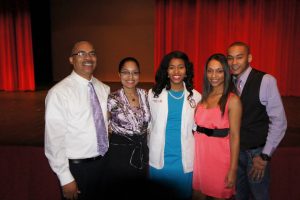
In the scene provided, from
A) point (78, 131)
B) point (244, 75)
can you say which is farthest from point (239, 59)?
point (78, 131)

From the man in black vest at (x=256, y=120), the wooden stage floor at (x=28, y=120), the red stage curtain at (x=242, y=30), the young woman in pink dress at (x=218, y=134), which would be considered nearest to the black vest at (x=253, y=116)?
the man in black vest at (x=256, y=120)

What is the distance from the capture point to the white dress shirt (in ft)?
5.95

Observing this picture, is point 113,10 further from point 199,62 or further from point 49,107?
point 49,107

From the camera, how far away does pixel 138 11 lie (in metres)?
8.46

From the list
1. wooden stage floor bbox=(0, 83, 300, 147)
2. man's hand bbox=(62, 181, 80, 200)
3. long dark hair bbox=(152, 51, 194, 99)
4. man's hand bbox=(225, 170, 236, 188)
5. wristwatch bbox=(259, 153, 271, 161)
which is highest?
long dark hair bbox=(152, 51, 194, 99)

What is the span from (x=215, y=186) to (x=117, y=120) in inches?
28.7

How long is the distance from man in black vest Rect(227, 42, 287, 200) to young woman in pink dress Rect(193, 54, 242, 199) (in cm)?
19

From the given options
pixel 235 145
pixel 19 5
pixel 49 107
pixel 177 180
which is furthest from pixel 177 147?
pixel 19 5

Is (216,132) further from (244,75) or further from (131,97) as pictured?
(131,97)

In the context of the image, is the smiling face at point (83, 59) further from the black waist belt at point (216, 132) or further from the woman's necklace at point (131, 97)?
the black waist belt at point (216, 132)

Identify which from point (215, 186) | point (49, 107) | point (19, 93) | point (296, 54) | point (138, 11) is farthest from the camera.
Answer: point (138, 11)

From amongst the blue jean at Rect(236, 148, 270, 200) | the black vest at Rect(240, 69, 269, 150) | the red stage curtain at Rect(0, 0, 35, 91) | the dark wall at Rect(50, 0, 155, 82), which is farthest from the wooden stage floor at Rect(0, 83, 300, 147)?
the dark wall at Rect(50, 0, 155, 82)

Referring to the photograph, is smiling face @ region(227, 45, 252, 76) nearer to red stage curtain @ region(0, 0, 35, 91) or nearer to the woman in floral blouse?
the woman in floral blouse

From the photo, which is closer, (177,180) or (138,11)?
(177,180)
